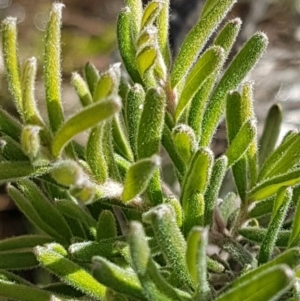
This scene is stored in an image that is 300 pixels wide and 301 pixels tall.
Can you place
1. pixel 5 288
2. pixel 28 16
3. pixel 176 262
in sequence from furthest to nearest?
pixel 28 16, pixel 5 288, pixel 176 262

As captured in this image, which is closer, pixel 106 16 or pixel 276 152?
pixel 276 152

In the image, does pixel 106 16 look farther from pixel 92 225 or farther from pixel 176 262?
pixel 176 262

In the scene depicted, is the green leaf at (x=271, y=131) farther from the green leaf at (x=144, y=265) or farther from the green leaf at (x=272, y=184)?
the green leaf at (x=144, y=265)

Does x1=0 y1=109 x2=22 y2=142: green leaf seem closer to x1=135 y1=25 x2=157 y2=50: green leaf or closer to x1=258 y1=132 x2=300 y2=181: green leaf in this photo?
x1=135 y1=25 x2=157 y2=50: green leaf

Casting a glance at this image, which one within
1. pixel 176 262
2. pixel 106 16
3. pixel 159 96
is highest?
pixel 106 16

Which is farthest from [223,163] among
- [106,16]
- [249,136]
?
[106,16]

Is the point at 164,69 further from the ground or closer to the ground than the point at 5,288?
further from the ground
